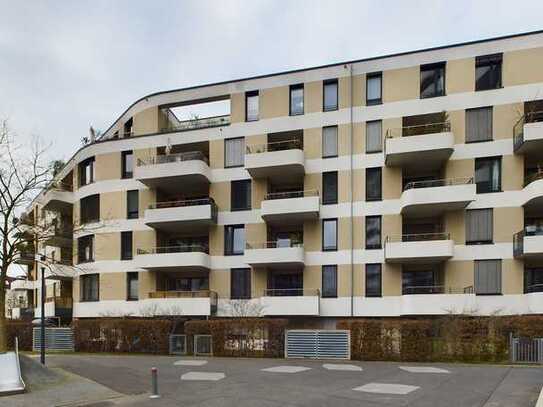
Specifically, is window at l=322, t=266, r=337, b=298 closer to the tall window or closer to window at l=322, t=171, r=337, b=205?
window at l=322, t=171, r=337, b=205

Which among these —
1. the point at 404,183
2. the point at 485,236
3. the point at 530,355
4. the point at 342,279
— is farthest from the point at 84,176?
the point at 530,355

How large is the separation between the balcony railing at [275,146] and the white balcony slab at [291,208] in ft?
11.2

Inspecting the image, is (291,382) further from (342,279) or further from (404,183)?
(404,183)

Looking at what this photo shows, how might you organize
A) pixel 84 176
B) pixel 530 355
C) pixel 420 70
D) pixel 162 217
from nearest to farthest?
pixel 530 355 → pixel 420 70 → pixel 162 217 → pixel 84 176

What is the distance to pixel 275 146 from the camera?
90.9ft

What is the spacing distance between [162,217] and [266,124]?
28.9 ft

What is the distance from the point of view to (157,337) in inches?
924

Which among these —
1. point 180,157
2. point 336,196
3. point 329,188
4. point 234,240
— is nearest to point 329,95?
point 329,188

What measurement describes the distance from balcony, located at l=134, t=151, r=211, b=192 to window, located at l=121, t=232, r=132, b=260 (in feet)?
12.8

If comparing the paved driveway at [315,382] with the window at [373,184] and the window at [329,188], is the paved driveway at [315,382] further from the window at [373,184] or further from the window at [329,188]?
the window at [329,188]

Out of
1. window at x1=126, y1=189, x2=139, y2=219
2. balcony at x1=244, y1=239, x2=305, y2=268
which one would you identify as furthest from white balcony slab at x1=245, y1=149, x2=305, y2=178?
window at x1=126, y1=189, x2=139, y2=219

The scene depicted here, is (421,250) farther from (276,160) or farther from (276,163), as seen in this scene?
(276,160)

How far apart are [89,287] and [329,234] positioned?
17393mm

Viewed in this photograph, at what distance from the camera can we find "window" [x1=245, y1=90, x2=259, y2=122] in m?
28.8
